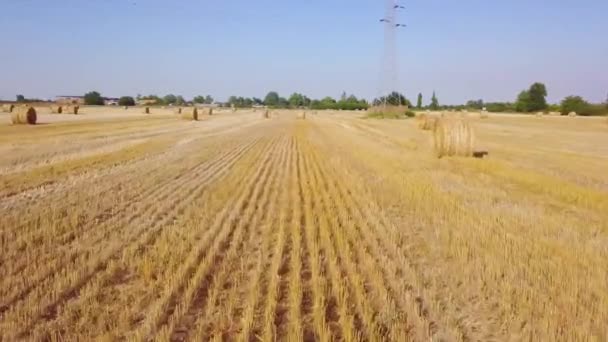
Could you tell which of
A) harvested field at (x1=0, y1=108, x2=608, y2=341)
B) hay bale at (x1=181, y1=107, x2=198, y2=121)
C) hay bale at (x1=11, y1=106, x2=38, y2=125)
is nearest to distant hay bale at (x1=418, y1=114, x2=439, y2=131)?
harvested field at (x1=0, y1=108, x2=608, y2=341)

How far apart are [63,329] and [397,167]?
37.3 ft

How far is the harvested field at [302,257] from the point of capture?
4.05 m

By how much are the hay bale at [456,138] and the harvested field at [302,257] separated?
14.2 ft

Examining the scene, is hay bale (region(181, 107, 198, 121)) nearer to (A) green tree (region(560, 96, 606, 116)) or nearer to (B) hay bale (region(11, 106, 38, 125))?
(B) hay bale (region(11, 106, 38, 125))

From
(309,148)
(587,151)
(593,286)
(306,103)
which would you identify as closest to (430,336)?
(593,286)

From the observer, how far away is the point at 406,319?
4152 millimetres

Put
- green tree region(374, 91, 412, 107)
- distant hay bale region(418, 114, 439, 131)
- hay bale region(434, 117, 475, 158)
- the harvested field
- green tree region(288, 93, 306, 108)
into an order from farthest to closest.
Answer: green tree region(288, 93, 306, 108) < green tree region(374, 91, 412, 107) < distant hay bale region(418, 114, 439, 131) < hay bale region(434, 117, 475, 158) < the harvested field

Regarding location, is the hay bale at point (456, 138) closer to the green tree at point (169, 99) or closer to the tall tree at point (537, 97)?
the tall tree at point (537, 97)

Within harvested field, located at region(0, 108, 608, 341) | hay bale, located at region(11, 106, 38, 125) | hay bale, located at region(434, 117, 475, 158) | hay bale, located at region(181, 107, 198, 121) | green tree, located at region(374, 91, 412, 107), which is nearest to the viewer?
harvested field, located at region(0, 108, 608, 341)

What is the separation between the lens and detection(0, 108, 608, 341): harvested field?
4.05m

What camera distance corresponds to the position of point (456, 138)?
1659 cm

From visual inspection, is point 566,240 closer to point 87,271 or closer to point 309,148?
point 87,271

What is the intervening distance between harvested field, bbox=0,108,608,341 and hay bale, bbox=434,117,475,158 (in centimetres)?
432

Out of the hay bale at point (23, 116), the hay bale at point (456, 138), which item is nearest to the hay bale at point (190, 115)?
the hay bale at point (23, 116)
